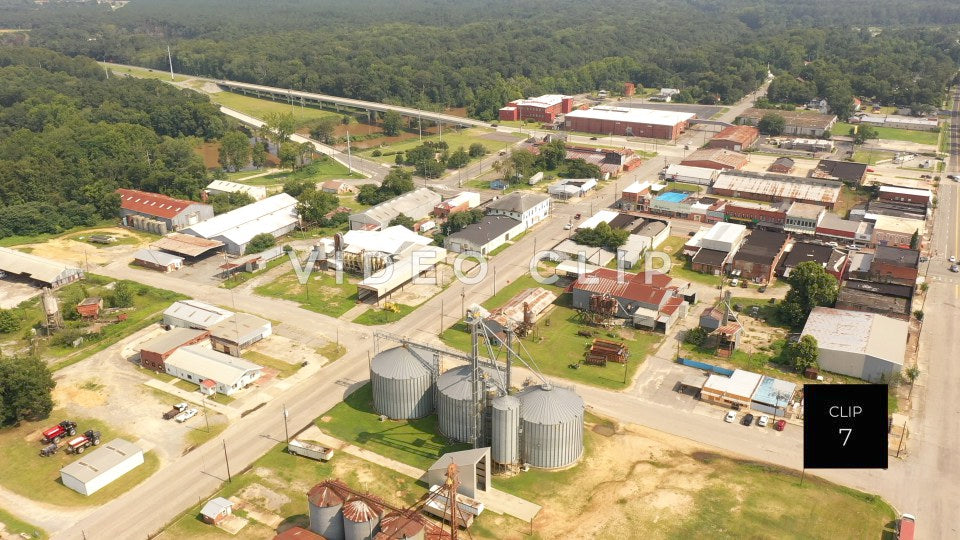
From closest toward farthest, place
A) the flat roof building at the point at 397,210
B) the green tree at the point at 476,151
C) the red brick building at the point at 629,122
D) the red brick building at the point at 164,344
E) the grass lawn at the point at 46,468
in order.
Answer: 1. the grass lawn at the point at 46,468
2. the red brick building at the point at 164,344
3. the flat roof building at the point at 397,210
4. the green tree at the point at 476,151
5. the red brick building at the point at 629,122

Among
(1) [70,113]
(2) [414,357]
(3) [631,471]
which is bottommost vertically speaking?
(3) [631,471]

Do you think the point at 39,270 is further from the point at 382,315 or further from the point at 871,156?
the point at 871,156

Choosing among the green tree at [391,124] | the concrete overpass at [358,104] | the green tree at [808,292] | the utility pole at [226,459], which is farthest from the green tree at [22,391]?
the concrete overpass at [358,104]

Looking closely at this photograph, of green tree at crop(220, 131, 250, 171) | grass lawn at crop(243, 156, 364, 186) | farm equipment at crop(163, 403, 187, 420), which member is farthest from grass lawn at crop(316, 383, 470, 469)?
green tree at crop(220, 131, 250, 171)

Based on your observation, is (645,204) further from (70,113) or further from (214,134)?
(70,113)

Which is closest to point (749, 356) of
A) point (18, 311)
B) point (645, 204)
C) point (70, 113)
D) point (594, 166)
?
point (645, 204)

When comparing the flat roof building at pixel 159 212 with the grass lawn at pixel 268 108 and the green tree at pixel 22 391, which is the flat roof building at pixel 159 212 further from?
the grass lawn at pixel 268 108
